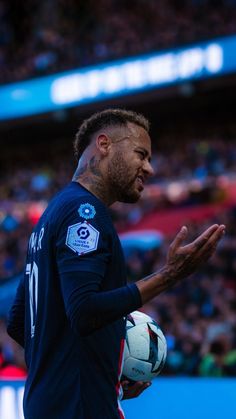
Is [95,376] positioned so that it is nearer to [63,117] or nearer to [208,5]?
[208,5]

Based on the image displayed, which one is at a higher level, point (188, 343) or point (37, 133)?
point (37, 133)

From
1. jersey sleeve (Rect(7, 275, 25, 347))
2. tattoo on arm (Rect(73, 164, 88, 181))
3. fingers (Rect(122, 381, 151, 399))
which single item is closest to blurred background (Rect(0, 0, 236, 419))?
jersey sleeve (Rect(7, 275, 25, 347))

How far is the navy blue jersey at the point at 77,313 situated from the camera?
2.23m

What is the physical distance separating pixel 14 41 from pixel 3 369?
15205 mm

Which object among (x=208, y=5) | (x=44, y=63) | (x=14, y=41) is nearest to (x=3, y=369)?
(x=208, y=5)

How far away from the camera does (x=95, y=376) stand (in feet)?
7.64

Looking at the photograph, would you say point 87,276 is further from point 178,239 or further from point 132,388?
point 132,388

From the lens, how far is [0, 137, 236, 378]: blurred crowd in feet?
24.3

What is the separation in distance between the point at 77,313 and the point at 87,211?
0.34 m

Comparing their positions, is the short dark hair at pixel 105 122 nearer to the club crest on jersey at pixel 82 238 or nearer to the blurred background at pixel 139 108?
the club crest on jersey at pixel 82 238

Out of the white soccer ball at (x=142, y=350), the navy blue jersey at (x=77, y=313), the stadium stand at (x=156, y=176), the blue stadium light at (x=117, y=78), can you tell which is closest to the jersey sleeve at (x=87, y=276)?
the navy blue jersey at (x=77, y=313)

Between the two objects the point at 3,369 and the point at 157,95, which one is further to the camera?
the point at 157,95

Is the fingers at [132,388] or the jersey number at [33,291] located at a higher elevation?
the jersey number at [33,291]

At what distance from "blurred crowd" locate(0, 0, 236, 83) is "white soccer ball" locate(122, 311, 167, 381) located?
12.6 metres
